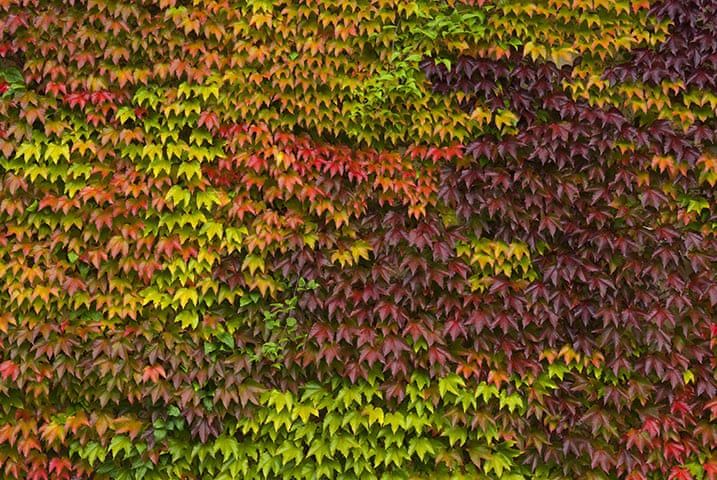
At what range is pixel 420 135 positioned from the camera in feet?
13.4

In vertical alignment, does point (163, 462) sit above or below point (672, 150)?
below

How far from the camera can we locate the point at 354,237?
4145 mm

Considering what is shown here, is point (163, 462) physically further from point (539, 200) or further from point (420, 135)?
point (539, 200)

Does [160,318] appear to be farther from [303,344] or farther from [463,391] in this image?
[463,391]

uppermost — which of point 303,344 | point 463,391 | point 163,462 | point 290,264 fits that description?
point 290,264

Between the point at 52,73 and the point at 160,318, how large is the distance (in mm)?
1755

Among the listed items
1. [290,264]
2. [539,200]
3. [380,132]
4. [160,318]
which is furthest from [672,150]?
[160,318]

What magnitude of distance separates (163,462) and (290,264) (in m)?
1.54

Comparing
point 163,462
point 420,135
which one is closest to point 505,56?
point 420,135

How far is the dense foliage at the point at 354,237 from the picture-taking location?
4031 mm

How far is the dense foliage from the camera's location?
13.2ft

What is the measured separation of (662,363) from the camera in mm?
3971

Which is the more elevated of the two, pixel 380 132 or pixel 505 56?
pixel 505 56

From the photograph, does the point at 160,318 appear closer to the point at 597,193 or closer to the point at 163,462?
the point at 163,462
